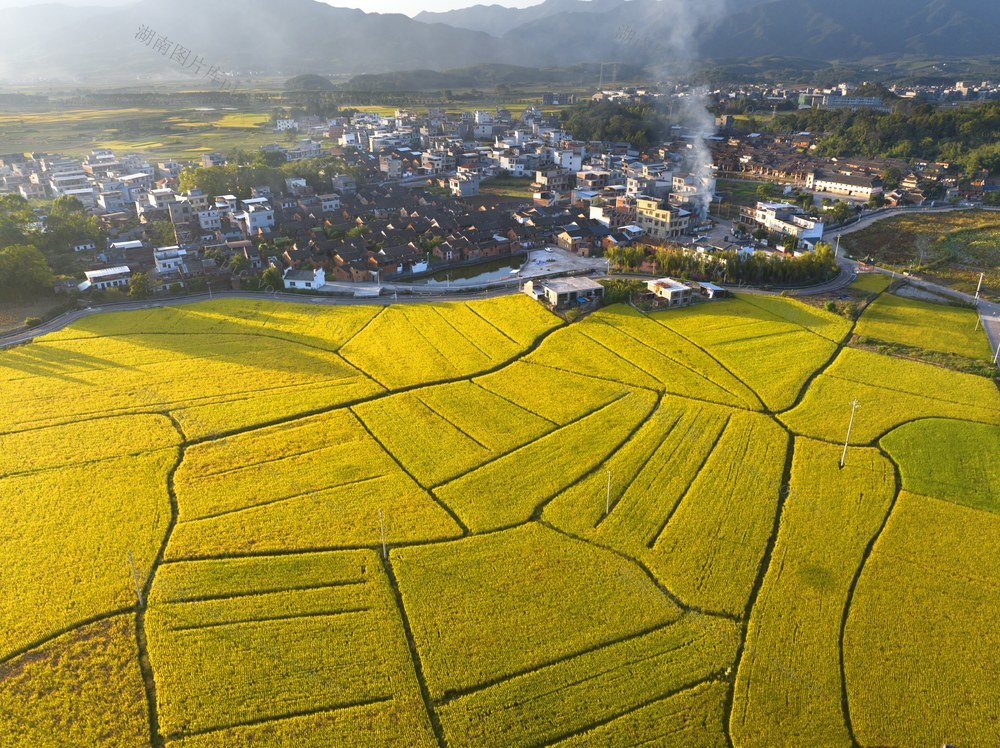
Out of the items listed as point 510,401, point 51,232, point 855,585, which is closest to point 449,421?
point 510,401

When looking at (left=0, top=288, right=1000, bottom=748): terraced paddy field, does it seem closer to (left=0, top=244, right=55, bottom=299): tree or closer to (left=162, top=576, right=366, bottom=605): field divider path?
(left=162, top=576, right=366, bottom=605): field divider path

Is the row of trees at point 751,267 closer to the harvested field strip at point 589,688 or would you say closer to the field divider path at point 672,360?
the field divider path at point 672,360

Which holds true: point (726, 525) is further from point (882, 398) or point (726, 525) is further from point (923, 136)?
point (923, 136)

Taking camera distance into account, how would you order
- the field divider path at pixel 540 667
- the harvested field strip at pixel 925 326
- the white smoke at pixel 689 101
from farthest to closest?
the white smoke at pixel 689 101, the harvested field strip at pixel 925 326, the field divider path at pixel 540 667

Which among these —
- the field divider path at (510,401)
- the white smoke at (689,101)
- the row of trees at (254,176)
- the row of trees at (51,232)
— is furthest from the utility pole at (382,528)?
the row of trees at (254,176)

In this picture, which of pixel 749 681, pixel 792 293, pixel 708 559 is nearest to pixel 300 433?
pixel 708 559

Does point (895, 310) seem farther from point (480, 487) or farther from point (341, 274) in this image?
point (341, 274)
